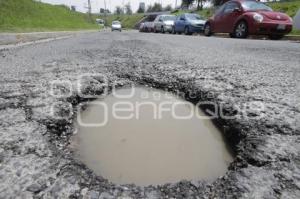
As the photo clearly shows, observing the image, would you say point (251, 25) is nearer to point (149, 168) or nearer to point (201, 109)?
point (201, 109)

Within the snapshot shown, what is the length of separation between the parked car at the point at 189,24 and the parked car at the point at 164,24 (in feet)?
5.82

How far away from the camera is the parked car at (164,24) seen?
18.5 metres

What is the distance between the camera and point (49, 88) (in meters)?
2.50

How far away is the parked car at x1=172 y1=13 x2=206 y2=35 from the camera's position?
14906 mm

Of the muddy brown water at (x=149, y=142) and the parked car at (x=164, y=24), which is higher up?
the muddy brown water at (x=149, y=142)

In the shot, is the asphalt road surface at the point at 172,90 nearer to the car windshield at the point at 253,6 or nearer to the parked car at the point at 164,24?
the car windshield at the point at 253,6

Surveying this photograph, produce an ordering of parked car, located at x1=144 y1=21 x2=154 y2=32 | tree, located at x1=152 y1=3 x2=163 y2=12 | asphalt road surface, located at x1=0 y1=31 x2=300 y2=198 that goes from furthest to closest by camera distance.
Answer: tree, located at x1=152 y1=3 x2=163 y2=12 → parked car, located at x1=144 y1=21 x2=154 y2=32 → asphalt road surface, located at x1=0 y1=31 x2=300 y2=198

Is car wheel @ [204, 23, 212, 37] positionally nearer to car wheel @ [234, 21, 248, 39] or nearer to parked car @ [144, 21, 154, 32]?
car wheel @ [234, 21, 248, 39]

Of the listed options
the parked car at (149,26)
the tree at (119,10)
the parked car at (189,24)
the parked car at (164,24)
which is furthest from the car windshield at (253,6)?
the tree at (119,10)

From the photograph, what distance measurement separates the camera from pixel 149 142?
1.65 m

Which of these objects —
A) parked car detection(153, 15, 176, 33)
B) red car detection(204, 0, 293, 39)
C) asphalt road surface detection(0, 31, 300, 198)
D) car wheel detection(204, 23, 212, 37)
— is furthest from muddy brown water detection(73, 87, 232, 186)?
parked car detection(153, 15, 176, 33)

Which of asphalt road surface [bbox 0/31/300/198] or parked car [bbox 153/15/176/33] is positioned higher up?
asphalt road surface [bbox 0/31/300/198]

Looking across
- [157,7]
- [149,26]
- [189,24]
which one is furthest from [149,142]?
[157,7]

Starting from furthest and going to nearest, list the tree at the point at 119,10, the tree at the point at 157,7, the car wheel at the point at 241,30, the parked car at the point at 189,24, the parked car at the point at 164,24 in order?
the tree at the point at 119,10
the tree at the point at 157,7
the parked car at the point at 164,24
the parked car at the point at 189,24
the car wheel at the point at 241,30
